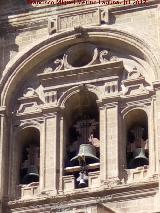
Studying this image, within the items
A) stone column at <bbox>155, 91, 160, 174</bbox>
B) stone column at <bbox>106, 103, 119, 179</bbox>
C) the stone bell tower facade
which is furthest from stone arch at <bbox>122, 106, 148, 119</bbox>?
stone column at <bbox>155, 91, 160, 174</bbox>

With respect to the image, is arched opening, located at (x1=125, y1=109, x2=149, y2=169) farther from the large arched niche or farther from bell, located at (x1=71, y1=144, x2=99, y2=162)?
the large arched niche

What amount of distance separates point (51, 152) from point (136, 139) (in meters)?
1.89

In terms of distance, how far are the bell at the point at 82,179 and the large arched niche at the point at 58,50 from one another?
2656 millimetres

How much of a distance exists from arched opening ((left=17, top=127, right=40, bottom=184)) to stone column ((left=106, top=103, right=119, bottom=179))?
179cm

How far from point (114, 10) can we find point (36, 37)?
1.88 meters

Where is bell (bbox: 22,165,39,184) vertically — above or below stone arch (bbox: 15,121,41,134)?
below

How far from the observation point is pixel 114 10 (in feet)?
118

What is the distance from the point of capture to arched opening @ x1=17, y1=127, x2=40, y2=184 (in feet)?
113

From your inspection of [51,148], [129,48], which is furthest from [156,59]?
[51,148]

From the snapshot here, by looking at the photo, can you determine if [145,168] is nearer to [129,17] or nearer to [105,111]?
[105,111]

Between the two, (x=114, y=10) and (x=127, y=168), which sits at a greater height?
(x=114, y=10)

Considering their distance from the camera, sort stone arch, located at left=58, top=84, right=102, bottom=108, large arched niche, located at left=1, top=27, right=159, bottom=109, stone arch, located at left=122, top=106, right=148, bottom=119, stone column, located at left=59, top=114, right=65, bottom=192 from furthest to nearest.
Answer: large arched niche, located at left=1, top=27, right=159, bottom=109 < stone arch, located at left=58, top=84, right=102, bottom=108 < stone arch, located at left=122, top=106, right=148, bottom=119 < stone column, located at left=59, top=114, right=65, bottom=192

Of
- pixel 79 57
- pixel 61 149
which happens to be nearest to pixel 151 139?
pixel 61 149

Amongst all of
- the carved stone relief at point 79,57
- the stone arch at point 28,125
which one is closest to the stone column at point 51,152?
the stone arch at point 28,125
